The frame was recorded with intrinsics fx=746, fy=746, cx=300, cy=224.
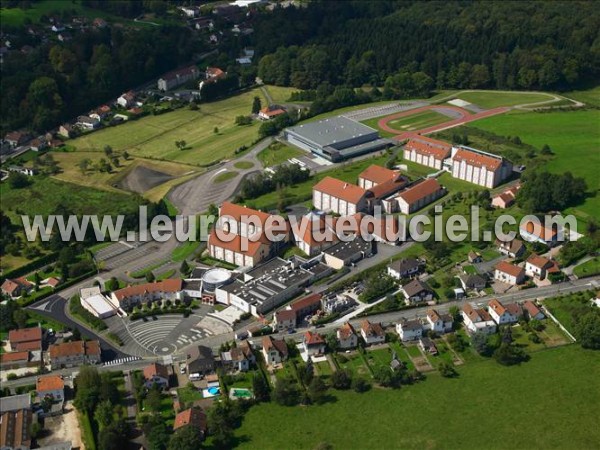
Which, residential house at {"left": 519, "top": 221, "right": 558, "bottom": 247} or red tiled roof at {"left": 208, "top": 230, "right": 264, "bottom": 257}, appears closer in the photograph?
red tiled roof at {"left": 208, "top": 230, "right": 264, "bottom": 257}

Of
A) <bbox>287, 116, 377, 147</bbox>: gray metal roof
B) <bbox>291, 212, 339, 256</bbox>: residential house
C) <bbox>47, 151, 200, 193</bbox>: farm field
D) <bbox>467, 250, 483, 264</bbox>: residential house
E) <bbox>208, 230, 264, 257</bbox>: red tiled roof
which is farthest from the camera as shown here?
Answer: <bbox>287, 116, 377, 147</bbox>: gray metal roof

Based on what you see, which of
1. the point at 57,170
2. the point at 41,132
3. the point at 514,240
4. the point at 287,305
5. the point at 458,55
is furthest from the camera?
the point at 458,55

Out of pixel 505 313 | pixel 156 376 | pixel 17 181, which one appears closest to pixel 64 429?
pixel 156 376

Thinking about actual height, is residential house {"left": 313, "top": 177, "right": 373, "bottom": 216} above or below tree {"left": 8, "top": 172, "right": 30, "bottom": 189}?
above

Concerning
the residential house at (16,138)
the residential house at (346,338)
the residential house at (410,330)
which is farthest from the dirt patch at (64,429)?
the residential house at (16,138)

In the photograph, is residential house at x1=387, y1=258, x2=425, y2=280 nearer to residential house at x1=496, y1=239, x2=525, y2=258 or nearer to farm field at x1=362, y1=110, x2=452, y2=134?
residential house at x1=496, y1=239, x2=525, y2=258

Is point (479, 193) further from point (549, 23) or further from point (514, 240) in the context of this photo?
point (549, 23)

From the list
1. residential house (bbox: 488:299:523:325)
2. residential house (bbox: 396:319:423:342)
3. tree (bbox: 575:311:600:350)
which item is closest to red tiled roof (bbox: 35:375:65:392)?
residential house (bbox: 396:319:423:342)

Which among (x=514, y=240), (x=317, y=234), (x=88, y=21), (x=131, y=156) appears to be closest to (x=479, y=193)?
(x=514, y=240)
